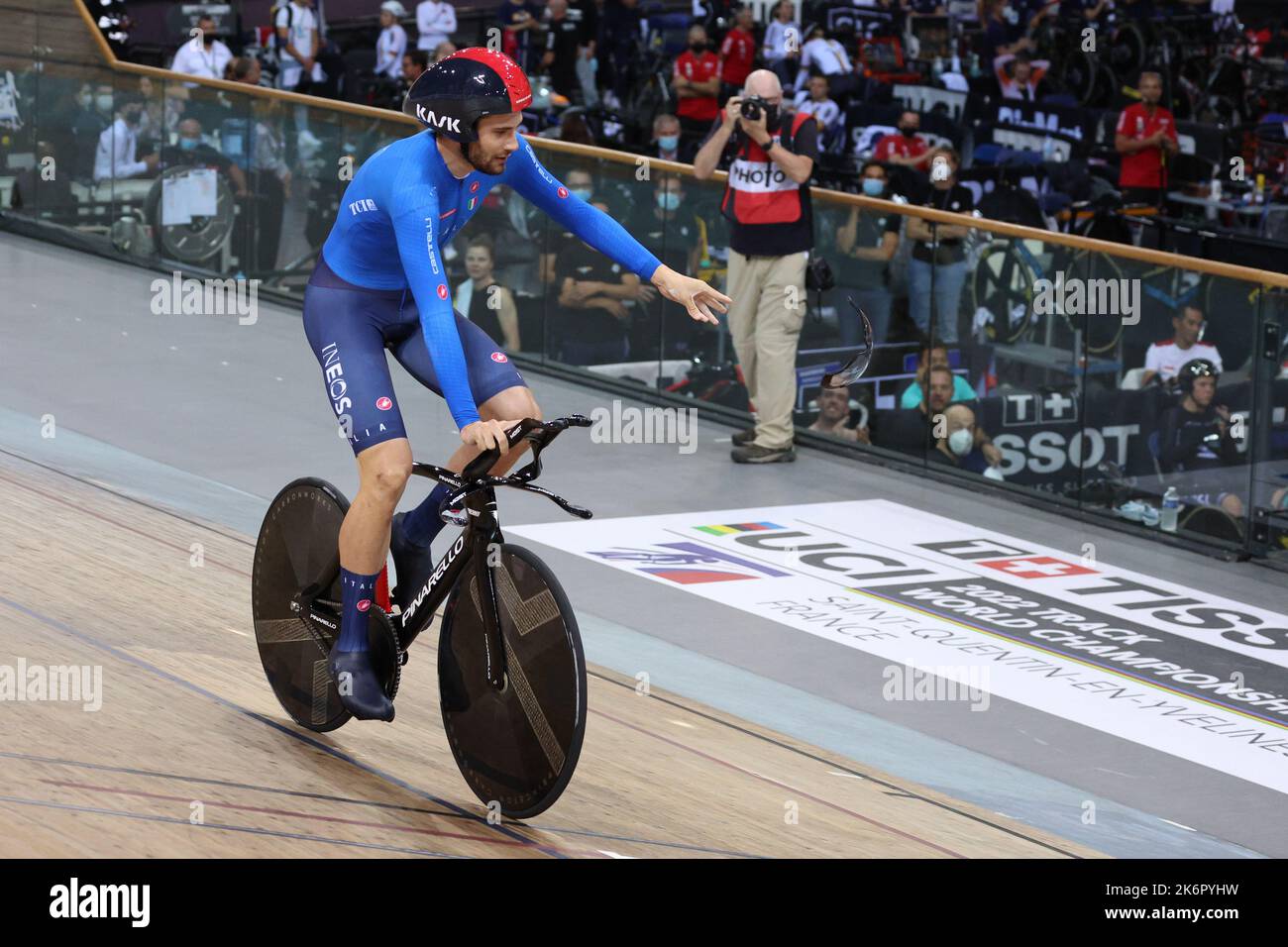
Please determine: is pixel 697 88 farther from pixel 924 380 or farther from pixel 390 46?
pixel 924 380

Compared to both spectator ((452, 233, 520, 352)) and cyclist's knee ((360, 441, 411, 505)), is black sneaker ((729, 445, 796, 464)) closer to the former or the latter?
spectator ((452, 233, 520, 352))

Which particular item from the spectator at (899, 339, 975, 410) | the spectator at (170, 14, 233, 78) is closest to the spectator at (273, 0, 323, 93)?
the spectator at (170, 14, 233, 78)

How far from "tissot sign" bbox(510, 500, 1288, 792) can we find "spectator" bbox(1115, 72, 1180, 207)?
634cm

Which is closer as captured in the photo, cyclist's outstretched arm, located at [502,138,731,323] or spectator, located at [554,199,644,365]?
cyclist's outstretched arm, located at [502,138,731,323]

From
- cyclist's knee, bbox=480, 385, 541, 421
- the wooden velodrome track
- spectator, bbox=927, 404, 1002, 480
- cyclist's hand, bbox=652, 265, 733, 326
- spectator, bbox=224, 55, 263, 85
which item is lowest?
the wooden velodrome track

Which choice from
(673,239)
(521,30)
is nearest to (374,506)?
(673,239)

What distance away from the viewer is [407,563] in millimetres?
4730

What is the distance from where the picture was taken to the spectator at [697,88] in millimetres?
17250

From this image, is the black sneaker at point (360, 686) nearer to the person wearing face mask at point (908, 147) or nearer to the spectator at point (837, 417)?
the spectator at point (837, 417)

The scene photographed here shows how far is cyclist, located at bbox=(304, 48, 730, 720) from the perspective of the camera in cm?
421

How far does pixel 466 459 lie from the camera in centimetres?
464

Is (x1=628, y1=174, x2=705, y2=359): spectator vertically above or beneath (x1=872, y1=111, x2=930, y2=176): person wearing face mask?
beneath
